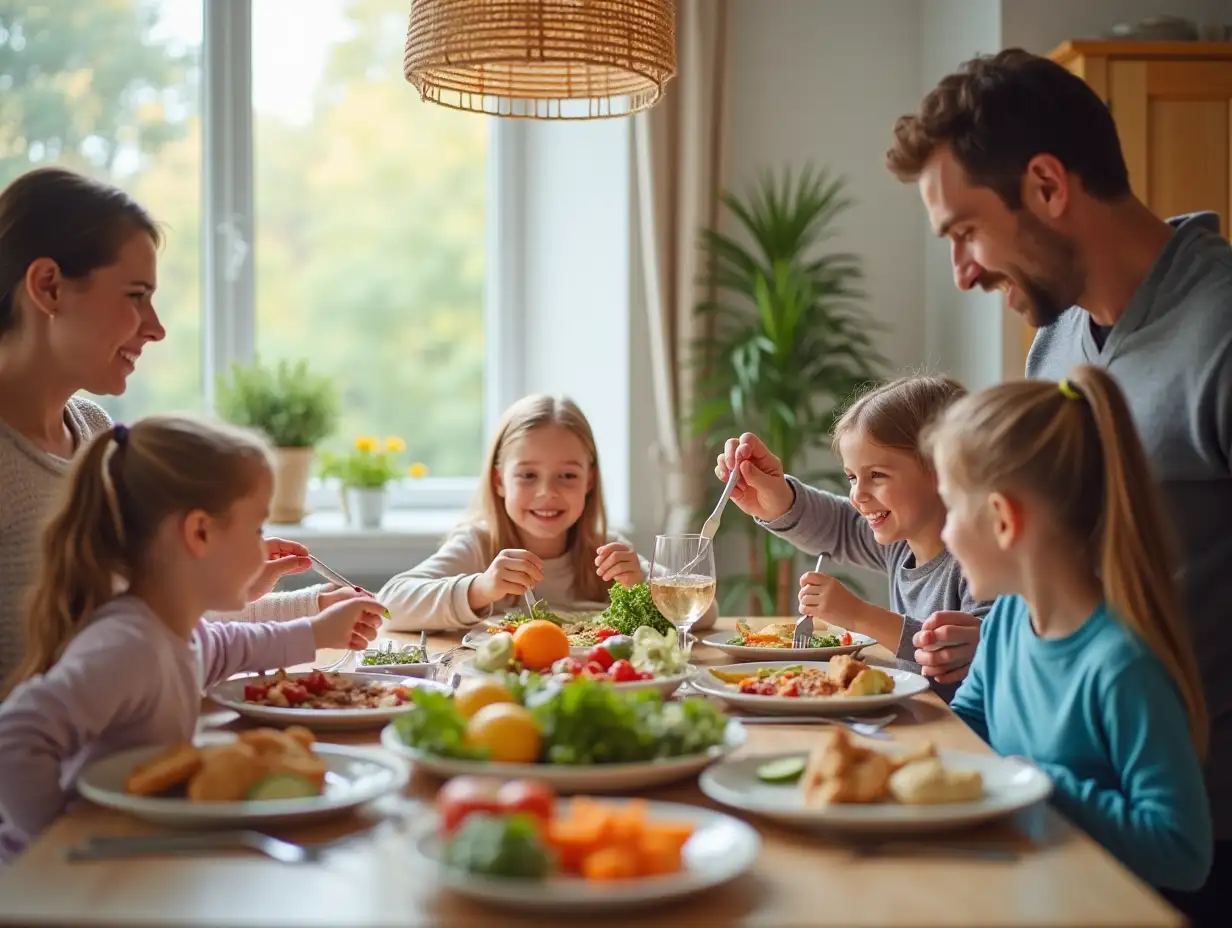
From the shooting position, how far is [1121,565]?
1.46m

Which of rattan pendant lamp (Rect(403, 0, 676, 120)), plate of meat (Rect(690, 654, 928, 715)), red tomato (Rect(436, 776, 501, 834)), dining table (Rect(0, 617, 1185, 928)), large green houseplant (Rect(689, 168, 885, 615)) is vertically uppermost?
rattan pendant lamp (Rect(403, 0, 676, 120))

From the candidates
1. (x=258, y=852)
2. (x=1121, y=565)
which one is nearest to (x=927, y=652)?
(x=1121, y=565)

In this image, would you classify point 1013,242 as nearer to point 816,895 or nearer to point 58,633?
point 816,895

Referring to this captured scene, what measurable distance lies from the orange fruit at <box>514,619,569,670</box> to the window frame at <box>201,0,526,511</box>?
8.86 ft

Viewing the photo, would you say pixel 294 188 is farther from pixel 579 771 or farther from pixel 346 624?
pixel 579 771

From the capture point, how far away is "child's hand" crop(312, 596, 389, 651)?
6.41ft

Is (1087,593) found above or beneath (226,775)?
above

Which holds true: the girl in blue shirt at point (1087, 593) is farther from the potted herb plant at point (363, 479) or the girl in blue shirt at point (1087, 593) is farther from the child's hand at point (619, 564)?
the potted herb plant at point (363, 479)

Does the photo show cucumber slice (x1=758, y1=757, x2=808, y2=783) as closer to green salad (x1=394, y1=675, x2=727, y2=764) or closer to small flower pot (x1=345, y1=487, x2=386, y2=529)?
green salad (x1=394, y1=675, x2=727, y2=764)

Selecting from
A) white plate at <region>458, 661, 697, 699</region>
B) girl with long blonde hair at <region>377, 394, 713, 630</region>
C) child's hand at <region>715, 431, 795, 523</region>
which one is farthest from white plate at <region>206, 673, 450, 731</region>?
child's hand at <region>715, 431, 795, 523</region>

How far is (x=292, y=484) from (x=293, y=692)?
2.60 m

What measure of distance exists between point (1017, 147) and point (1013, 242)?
136 millimetres

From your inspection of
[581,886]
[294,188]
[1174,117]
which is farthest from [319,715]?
[294,188]

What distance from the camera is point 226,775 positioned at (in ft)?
4.09
